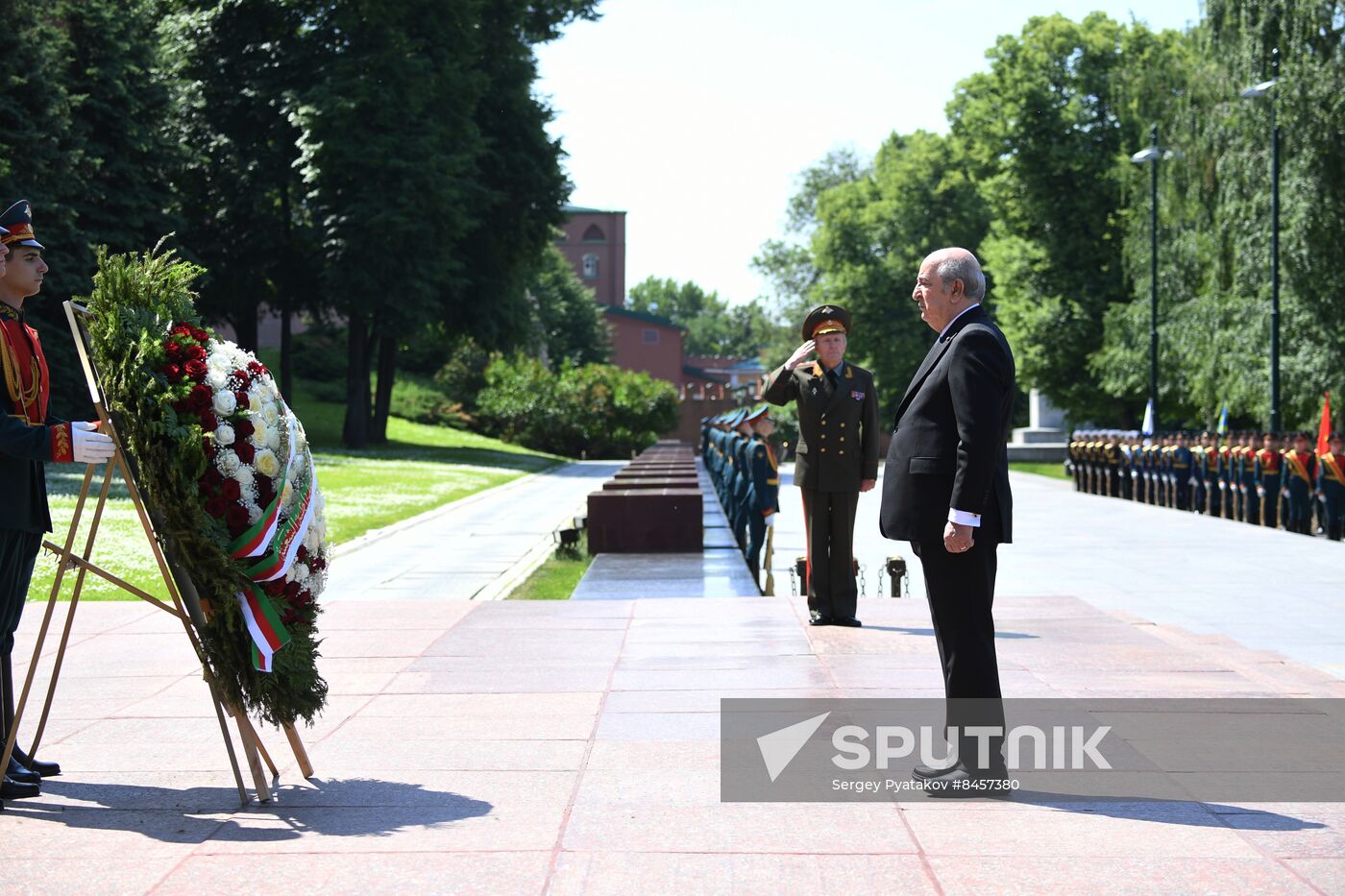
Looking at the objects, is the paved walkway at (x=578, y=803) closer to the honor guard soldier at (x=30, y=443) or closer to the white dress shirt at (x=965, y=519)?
the honor guard soldier at (x=30, y=443)

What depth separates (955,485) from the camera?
511cm

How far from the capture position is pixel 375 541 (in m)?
17.5

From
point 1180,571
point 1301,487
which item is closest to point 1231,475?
point 1301,487

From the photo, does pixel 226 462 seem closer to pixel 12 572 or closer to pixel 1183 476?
pixel 12 572

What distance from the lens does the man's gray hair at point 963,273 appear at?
5320 millimetres

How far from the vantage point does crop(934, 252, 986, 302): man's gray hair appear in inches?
209

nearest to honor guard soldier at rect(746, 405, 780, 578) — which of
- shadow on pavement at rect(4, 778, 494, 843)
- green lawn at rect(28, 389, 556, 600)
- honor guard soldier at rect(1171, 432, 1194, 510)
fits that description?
green lawn at rect(28, 389, 556, 600)

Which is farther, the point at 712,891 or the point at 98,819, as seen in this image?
the point at 98,819

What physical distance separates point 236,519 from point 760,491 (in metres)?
8.34

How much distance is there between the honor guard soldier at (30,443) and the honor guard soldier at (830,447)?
461 cm

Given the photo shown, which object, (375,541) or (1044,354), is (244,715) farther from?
(1044,354)

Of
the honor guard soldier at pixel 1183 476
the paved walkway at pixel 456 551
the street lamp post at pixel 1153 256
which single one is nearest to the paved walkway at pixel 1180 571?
the honor guard soldier at pixel 1183 476

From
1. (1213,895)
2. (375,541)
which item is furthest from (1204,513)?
(1213,895)

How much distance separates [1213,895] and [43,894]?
324 cm
